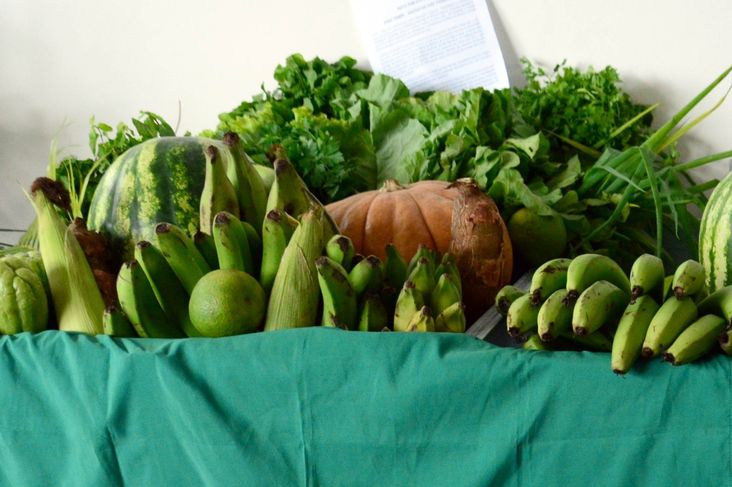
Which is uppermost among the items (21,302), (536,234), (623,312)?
(21,302)

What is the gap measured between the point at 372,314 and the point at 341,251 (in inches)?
3.4

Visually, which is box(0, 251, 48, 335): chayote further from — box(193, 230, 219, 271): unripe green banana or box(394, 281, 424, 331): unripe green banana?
box(394, 281, 424, 331): unripe green banana

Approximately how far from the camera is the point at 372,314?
987 millimetres

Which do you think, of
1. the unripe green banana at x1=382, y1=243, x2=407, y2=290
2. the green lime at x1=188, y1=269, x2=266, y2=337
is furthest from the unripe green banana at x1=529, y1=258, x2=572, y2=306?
the green lime at x1=188, y1=269, x2=266, y2=337

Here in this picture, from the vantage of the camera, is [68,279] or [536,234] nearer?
[68,279]

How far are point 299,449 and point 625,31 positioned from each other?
1.24 meters

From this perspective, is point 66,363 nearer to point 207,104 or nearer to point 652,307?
point 652,307

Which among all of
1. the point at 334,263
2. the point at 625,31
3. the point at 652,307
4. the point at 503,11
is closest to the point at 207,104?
the point at 503,11

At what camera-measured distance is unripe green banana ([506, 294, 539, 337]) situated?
0.89 metres

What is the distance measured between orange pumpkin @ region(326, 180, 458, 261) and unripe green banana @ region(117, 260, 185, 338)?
0.38 meters

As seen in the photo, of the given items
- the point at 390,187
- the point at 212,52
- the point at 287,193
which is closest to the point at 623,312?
the point at 287,193

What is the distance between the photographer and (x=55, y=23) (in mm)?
2275

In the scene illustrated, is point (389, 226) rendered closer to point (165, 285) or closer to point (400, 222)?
point (400, 222)

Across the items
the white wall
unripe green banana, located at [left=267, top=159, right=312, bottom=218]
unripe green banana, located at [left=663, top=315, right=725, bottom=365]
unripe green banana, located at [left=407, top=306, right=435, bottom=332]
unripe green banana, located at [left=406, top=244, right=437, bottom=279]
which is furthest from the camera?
the white wall
